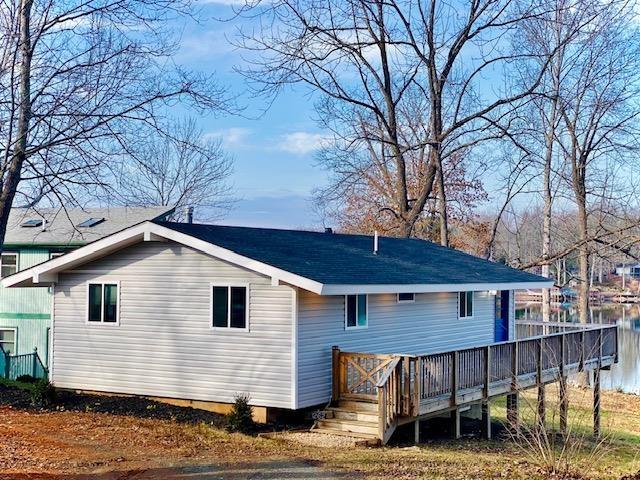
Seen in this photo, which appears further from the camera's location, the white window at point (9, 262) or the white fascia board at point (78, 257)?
the white window at point (9, 262)

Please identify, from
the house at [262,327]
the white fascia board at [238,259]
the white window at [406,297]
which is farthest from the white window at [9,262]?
the white window at [406,297]

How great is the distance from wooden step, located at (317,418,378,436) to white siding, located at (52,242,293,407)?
0.79 metres

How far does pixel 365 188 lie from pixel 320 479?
33.0m

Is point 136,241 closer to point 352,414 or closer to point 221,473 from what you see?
point 352,414

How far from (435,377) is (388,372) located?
4.43 ft

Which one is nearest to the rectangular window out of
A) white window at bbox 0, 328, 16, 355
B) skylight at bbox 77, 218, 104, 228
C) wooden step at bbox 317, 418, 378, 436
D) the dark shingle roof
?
the dark shingle roof

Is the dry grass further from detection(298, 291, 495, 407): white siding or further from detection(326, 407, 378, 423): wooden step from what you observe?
detection(298, 291, 495, 407): white siding

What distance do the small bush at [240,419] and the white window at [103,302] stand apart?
4.08 metres

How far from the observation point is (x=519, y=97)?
28.0 m

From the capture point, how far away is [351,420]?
46.2ft

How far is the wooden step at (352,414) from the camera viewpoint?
13.8 m

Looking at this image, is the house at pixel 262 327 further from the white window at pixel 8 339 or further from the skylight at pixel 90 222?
the white window at pixel 8 339

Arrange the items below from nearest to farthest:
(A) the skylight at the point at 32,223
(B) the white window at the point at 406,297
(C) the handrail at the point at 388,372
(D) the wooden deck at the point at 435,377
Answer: (C) the handrail at the point at 388,372, (D) the wooden deck at the point at 435,377, (B) the white window at the point at 406,297, (A) the skylight at the point at 32,223

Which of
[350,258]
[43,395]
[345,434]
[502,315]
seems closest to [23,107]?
[43,395]
